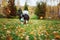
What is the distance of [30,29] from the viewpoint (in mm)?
1681

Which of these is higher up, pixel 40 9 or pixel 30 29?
pixel 40 9

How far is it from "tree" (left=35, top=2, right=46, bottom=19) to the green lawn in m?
0.09

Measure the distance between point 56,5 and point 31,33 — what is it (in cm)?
47

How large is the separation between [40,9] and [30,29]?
0.93 ft

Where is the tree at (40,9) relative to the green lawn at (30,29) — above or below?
above

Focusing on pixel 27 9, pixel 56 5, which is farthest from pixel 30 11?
pixel 56 5

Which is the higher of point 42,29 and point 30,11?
point 30,11

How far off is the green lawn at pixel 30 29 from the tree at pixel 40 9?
9 cm

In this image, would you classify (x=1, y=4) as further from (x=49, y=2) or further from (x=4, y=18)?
(x=49, y=2)

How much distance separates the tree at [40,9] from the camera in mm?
1731

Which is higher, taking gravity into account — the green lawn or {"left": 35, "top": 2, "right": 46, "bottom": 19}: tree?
{"left": 35, "top": 2, "right": 46, "bottom": 19}: tree

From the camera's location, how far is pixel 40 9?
1.74 meters

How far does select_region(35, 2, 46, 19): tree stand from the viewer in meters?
1.73

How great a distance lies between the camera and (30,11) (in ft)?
5.63
